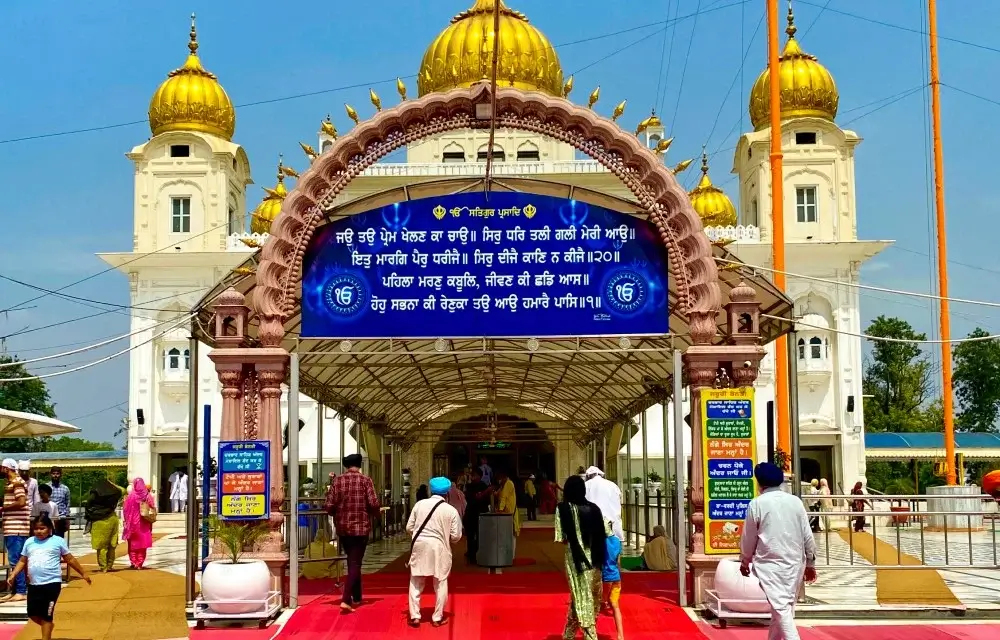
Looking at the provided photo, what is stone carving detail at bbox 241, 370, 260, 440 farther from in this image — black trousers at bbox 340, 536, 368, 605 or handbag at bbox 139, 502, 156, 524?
handbag at bbox 139, 502, 156, 524

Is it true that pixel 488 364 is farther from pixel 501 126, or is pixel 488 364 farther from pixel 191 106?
pixel 191 106

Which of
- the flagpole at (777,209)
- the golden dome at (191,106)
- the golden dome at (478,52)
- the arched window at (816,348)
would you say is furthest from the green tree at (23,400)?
the flagpole at (777,209)

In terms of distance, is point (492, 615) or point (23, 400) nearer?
point (492, 615)

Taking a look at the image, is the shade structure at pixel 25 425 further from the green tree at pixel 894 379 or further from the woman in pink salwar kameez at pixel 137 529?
the green tree at pixel 894 379

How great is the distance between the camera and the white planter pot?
429 inches

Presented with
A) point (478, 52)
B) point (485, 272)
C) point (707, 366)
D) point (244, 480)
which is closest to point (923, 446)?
point (478, 52)

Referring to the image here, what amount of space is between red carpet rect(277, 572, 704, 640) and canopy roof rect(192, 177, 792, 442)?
104 inches

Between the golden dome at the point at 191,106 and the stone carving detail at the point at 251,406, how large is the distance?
2875cm

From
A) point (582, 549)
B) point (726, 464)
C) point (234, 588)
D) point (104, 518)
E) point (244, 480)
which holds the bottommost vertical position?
point (234, 588)

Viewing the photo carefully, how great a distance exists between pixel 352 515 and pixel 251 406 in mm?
1631

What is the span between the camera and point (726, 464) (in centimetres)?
1184

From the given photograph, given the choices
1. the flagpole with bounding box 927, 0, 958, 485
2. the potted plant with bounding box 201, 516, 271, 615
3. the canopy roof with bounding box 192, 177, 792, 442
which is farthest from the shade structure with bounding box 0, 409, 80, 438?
the flagpole with bounding box 927, 0, 958, 485

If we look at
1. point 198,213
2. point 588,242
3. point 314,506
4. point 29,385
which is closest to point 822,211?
Answer: point 198,213

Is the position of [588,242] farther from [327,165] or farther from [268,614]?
[268,614]
